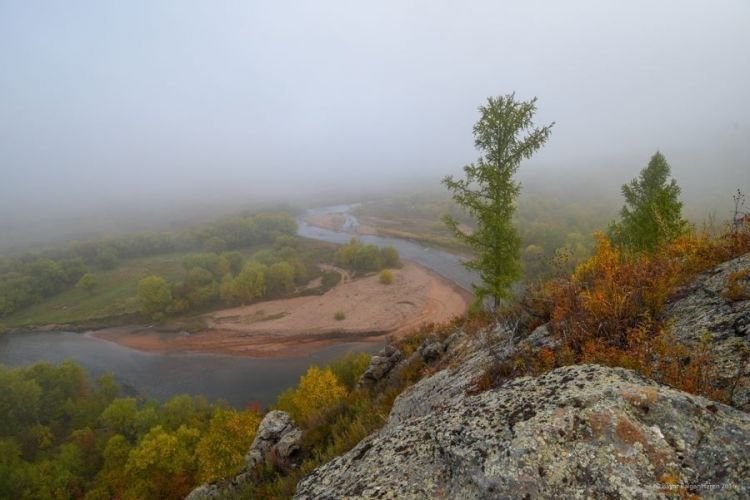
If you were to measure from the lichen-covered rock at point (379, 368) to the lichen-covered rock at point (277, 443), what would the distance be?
11.4 feet

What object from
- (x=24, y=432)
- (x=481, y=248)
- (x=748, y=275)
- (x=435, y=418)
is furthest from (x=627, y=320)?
(x=24, y=432)

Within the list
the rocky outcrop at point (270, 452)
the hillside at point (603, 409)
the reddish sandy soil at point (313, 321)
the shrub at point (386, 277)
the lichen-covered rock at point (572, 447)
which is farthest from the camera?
the shrub at point (386, 277)

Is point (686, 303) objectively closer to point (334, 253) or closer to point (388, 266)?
point (388, 266)

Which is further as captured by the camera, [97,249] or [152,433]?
[97,249]

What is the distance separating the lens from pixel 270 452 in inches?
412

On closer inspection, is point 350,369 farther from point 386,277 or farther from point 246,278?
point 246,278

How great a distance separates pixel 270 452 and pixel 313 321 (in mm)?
47600

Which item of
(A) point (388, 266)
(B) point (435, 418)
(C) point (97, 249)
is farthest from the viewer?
(C) point (97, 249)

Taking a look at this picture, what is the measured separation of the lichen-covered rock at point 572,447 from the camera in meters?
3.07

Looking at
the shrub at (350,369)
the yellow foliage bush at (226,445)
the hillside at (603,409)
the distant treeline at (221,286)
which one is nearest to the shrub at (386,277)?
the distant treeline at (221,286)

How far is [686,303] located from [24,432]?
51.0 m

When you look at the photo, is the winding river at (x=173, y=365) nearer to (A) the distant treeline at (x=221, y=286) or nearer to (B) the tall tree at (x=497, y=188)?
(A) the distant treeline at (x=221, y=286)

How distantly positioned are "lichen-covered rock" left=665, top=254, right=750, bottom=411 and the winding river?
1558 inches

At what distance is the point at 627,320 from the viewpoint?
544 cm
